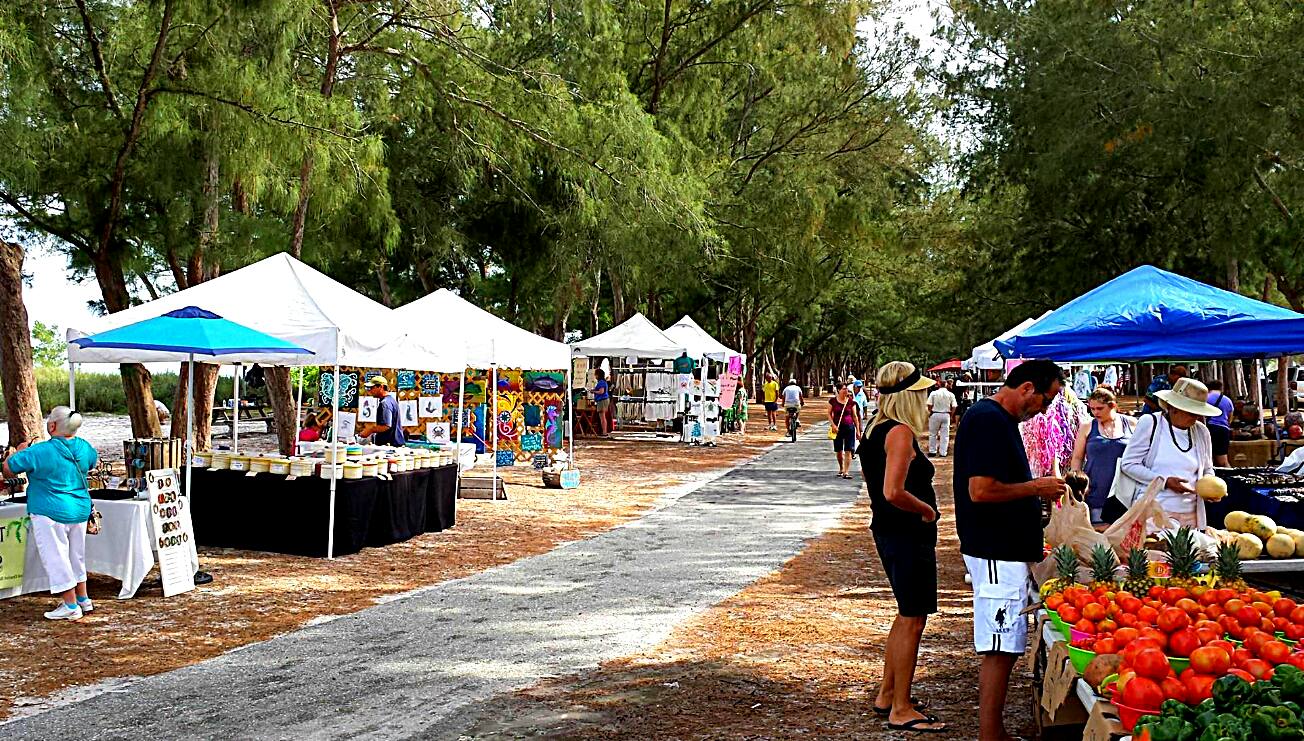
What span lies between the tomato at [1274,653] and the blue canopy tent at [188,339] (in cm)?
822

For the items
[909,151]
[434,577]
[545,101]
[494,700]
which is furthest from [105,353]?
[909,151]

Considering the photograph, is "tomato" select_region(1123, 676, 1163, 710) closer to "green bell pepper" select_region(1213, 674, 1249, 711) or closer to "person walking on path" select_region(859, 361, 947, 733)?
"green bell pepper" select_region(1213, 674, 1249, 711)

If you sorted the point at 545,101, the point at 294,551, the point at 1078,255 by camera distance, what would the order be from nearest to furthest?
the point at 294,551
the point at 545,101
the point at 1078,255

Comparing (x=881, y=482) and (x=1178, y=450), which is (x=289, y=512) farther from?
(x=1178, y=450)

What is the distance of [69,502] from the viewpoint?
8.31m

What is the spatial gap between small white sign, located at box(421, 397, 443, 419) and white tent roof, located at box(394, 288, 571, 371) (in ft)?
7.58

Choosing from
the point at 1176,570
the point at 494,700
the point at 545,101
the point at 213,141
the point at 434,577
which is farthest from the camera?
the point at 545,101

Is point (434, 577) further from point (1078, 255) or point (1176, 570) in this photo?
point (1078, 255)

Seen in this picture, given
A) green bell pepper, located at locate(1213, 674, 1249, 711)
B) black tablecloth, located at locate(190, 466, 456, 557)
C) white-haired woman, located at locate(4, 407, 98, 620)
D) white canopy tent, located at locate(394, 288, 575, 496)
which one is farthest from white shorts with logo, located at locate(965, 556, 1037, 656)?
white canopy tent, located at locate(394, 288, 575, 496)

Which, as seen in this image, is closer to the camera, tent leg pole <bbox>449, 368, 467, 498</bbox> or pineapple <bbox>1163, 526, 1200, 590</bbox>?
pineapple <bbox>1163, 526, 1200, 590</bbox>

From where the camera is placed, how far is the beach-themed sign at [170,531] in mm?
9156

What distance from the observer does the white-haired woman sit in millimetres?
8172

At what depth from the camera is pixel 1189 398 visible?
7633 mm

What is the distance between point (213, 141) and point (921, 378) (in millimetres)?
10852
